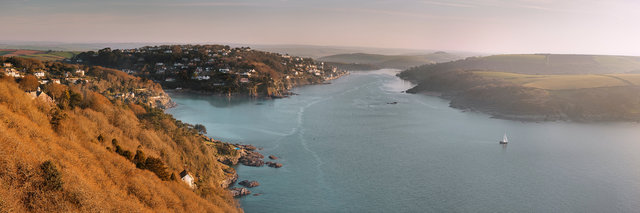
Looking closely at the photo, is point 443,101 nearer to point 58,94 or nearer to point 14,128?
point 58,94

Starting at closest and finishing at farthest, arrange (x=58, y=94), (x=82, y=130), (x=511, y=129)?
(x=82, y=130)
(x=58, y=94)
(x=511, y=129)

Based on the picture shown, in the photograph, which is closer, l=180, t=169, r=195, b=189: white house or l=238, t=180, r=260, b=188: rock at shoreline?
l=180, t=169, r=195, b=189: white house

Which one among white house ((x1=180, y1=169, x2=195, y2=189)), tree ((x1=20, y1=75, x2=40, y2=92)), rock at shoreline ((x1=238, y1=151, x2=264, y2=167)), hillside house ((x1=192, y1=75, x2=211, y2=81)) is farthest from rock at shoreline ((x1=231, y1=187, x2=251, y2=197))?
hillside house ((x1=192, y1=75, x2=211, y2=81))

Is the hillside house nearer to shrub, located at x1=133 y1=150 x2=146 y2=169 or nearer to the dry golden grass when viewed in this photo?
the dry golden grass

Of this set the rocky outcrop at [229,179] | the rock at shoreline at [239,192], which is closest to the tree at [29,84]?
the rocky outcrop at [229,179]

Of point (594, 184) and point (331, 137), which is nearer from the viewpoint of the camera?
point (594, 184)

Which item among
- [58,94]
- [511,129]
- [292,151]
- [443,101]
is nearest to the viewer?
[58,94]

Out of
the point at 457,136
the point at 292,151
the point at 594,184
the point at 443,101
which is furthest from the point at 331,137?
the point at 443,101
